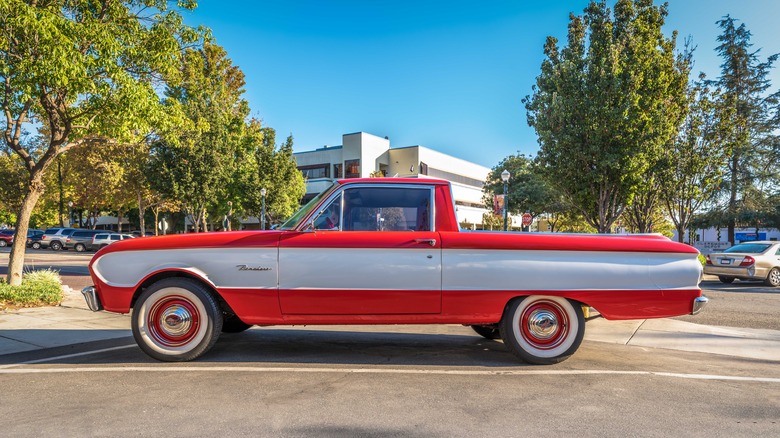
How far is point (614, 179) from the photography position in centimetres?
1905

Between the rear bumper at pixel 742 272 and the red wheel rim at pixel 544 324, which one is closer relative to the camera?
the red wheel rim at pixel 544 324

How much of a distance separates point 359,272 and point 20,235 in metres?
8.54

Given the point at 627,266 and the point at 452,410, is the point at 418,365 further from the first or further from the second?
the point at 627,266

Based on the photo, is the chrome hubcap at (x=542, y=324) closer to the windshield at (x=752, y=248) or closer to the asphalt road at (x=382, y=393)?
the asphalt road at (x=382, y=393)

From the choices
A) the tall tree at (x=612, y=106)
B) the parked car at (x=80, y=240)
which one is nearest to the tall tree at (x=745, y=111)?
the tall tree at (x=612, y=106)

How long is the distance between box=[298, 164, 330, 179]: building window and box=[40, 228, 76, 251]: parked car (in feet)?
90.9

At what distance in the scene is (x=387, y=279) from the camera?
4.97 meters

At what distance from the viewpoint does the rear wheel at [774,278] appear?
15852mm

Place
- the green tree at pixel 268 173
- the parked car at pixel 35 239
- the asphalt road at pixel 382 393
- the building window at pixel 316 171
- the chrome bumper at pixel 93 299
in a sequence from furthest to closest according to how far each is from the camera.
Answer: the building window at pixel 316 171, the parked car at pixel 35 239, the green tree at pixel 268 173, the chrome bumper at pixel 93 299, the asphalt road at pixel 382 393

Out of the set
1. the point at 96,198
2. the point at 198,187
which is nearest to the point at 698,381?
the point at 198,187

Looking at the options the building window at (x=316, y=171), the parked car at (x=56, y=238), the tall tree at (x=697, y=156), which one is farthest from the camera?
the building window at (x=316, y=171)

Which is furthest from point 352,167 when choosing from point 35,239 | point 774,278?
point 774,278

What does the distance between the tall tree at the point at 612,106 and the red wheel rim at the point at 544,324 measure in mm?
14460

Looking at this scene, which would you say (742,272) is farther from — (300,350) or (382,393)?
(382,393)
